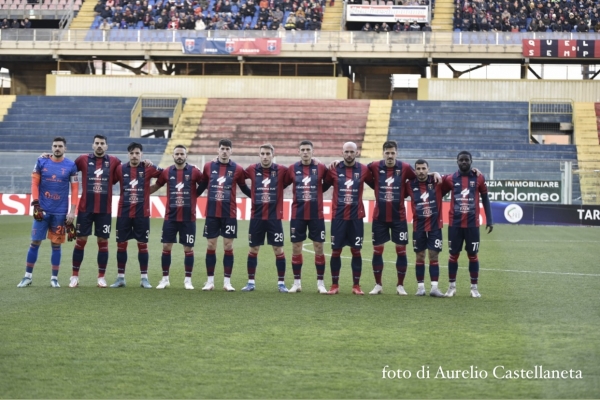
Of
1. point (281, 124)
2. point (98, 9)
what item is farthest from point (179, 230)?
point (98, 9)

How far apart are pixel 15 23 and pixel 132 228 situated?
1538 inches

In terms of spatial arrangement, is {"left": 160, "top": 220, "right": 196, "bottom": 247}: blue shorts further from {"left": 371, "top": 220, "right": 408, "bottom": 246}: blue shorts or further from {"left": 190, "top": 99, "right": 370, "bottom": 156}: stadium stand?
{"left": 190, "top": 99, "right": 370, "bottom": 156}: stadium stand

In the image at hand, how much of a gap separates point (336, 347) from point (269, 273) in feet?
23.0

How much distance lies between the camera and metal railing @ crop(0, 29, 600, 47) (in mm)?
42812

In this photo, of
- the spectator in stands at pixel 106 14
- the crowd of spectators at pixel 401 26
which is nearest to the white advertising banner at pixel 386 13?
the crowd of spectators at pixel 401 26

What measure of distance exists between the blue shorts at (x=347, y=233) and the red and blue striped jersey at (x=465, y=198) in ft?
3.90

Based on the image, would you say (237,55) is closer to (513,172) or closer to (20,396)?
(513,172)

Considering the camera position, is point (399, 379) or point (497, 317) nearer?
point (399, 379)

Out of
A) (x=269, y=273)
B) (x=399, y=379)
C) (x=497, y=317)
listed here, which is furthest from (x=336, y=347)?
(x=269, y=273)

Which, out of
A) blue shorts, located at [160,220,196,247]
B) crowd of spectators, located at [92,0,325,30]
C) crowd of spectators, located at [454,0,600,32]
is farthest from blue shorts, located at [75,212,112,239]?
crowd of spectators, located at [454,0,600,32]

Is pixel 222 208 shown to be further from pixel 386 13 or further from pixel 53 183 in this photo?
pixel 386 13

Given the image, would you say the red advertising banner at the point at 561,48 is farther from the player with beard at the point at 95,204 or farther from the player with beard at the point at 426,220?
the player with beard at the point at 95,204

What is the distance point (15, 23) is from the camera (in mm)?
48500

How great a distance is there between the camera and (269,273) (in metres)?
15.0
